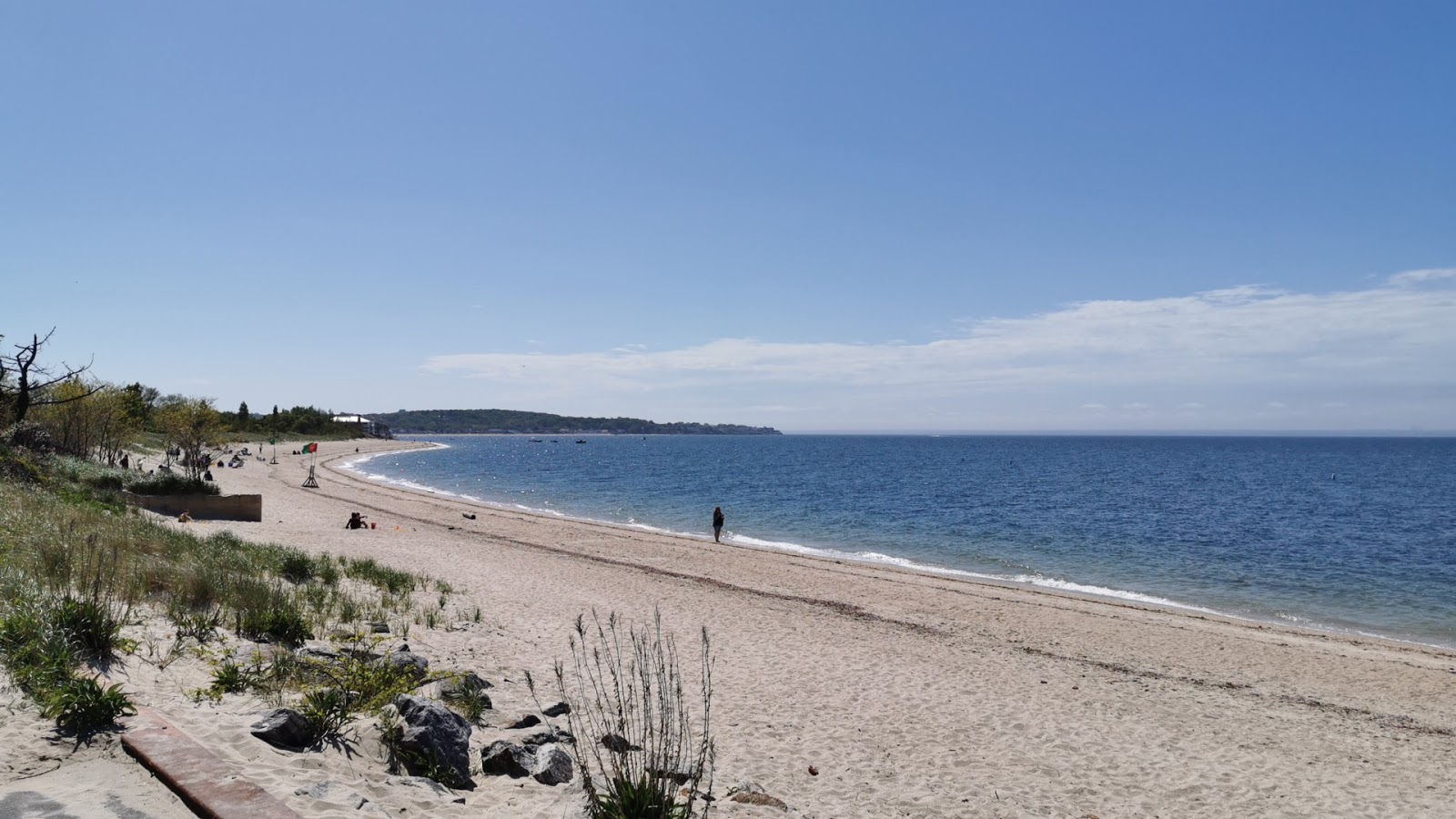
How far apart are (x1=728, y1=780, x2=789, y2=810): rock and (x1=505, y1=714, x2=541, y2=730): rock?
204 centimetres

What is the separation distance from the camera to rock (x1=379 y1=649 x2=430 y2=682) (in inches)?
323

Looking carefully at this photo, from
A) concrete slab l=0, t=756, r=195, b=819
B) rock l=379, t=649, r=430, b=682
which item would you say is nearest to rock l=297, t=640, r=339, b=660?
rock l=379, t=649, r=430, b=682

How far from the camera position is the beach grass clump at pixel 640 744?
4797 mm

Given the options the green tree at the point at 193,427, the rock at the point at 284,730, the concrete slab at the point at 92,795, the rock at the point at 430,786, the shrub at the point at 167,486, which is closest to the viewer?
the concrete slab at the point at 92,795

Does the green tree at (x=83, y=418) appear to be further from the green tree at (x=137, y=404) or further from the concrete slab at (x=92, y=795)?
the concrete slab at (x=92, y=795)

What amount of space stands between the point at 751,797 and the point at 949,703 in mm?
4938

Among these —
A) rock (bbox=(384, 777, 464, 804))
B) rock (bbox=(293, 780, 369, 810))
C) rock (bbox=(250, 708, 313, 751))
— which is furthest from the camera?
rock (bbox=(250, 708, 313, 751))

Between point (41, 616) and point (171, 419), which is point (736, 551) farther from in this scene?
point (171, 419)

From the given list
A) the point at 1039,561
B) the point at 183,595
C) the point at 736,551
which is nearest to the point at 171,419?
the point at 736,551

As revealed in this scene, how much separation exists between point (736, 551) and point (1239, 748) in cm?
2034

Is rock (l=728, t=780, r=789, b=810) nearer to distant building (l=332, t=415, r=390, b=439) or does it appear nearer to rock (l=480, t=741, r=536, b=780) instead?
rock (l=480, t=741, r=536, b=780)

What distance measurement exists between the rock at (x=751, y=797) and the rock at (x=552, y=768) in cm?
137

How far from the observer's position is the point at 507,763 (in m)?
6.54

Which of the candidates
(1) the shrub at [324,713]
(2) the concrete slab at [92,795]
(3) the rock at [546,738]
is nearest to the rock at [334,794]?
(2) the concrete slab at [92,795]
